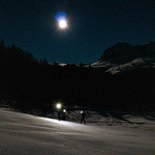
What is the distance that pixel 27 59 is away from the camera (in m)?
85.2

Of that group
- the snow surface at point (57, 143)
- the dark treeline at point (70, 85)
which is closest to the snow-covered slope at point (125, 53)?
the dark treeline at point (70, 85)

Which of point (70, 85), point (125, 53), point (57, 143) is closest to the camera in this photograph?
point (57, 143)

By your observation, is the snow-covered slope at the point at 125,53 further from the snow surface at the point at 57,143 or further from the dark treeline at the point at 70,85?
the snow surface at the point at 57,143

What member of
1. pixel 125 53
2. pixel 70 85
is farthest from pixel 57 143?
pixel 125 53

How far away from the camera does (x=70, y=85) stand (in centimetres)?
7631

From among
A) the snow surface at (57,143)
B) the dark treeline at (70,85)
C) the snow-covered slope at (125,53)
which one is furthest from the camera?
the snow-covered slope at (125,53)

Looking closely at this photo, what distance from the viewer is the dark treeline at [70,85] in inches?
2761

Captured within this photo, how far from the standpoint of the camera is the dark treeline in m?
70.1

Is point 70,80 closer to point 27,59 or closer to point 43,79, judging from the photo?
point 43,79

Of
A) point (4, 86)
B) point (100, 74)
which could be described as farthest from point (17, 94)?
point (100, 74)

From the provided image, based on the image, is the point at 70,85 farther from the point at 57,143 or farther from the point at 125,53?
Answer: the point at 125,53

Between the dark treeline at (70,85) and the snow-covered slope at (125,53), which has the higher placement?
the snow-covered slope at (125,53)

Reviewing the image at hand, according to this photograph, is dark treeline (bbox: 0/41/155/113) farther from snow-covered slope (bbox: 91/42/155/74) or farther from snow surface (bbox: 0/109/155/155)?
snow-covered slope (bbox: 91/42/155/74)

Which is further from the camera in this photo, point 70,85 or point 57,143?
point 70,85
